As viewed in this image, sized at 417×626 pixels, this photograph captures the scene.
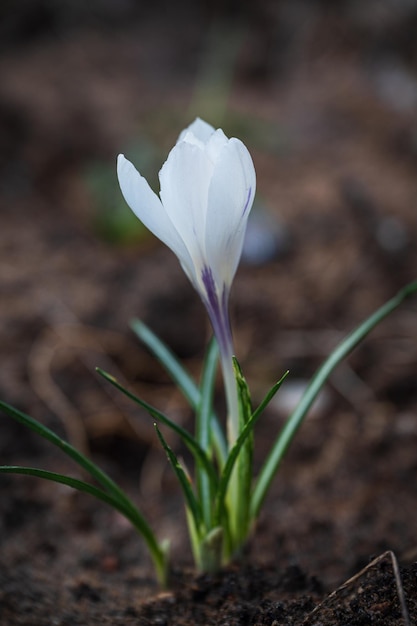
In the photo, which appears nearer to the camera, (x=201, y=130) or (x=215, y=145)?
(x=215, y=145)

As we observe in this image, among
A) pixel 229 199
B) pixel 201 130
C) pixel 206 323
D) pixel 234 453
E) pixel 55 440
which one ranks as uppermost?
pixel 206 323

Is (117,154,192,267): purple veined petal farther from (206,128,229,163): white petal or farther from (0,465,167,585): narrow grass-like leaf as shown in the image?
(0,465,167,585): narrow grass-like leaf

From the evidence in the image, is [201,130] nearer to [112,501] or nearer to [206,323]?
[112,501]

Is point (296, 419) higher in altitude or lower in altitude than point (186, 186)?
lower

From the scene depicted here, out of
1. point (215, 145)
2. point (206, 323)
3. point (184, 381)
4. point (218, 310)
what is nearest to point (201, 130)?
point (215, 145)

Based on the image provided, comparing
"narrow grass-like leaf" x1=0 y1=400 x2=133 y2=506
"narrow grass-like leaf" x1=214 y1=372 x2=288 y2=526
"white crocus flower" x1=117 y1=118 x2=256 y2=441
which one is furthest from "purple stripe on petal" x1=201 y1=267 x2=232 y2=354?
"narrow grass-like leaf" x1=0 y1=400 x2=133 y2=506

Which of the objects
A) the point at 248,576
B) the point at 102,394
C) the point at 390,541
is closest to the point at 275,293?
the point at 102,394
